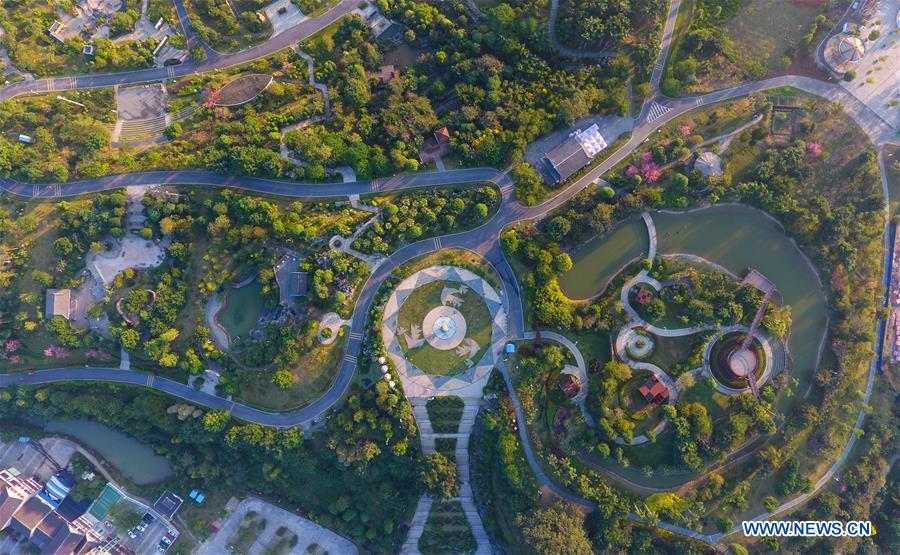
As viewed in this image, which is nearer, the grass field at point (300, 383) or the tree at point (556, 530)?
the tree at point (556, 530)

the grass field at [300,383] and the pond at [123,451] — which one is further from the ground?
the grass field at [300,383]

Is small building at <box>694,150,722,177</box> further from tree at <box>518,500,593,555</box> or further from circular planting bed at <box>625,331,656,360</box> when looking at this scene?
tree at <box>518,500,593,555</box>

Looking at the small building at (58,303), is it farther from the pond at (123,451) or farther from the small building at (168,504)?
the small building at (168,504)

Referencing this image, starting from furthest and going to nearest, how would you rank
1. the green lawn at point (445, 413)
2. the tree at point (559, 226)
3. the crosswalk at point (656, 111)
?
1. the crosswalk at point (656, 111)
2. the green lawn at point (445, 413)
3. the tree at point (559, 226)

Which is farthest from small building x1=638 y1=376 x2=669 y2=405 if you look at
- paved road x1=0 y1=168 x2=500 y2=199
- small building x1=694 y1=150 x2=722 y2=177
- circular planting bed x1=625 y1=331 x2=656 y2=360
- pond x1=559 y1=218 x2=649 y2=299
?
paved road x1=0 y1=168 x2=500 y2=199

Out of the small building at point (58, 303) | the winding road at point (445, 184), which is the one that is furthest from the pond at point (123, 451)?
the small building at point (58, 303)

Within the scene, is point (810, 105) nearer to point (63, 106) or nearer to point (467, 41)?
point (467, 41)

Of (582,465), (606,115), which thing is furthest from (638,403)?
(606,115)
